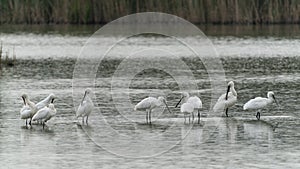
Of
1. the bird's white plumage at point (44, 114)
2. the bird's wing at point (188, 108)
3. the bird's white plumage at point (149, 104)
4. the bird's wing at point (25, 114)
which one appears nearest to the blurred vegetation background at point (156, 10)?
the bird's white plumage at point (149, 104)

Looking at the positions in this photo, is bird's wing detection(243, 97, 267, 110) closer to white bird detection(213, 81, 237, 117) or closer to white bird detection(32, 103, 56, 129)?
white bird detection(213, 81, 237, 117)

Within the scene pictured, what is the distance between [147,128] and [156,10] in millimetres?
29083

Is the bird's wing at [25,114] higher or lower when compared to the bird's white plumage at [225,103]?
lower

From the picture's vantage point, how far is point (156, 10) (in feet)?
151

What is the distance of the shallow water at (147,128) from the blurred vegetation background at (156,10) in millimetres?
14908

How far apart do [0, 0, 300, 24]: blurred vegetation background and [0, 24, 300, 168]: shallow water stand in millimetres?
14908

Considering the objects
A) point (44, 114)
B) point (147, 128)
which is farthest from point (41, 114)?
point (147, 128)

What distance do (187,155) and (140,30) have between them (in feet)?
103

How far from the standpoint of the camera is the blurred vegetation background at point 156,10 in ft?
149

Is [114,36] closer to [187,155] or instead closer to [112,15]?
[112,15]

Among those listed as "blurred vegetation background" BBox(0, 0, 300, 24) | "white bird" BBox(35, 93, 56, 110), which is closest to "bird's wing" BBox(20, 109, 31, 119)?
"white bird" BBox(35, 93, 56, 110)

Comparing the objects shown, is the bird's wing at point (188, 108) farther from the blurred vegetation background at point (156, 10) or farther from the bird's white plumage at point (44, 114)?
the blurred vegetation background at point (156, 10)

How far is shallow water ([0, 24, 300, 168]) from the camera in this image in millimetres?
14156

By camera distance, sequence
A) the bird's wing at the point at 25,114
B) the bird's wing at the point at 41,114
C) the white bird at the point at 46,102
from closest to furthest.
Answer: the bird's wing at the point at 41,114 < the bird's wing at the point at 25,114 < the white bird at the point at 46,102
